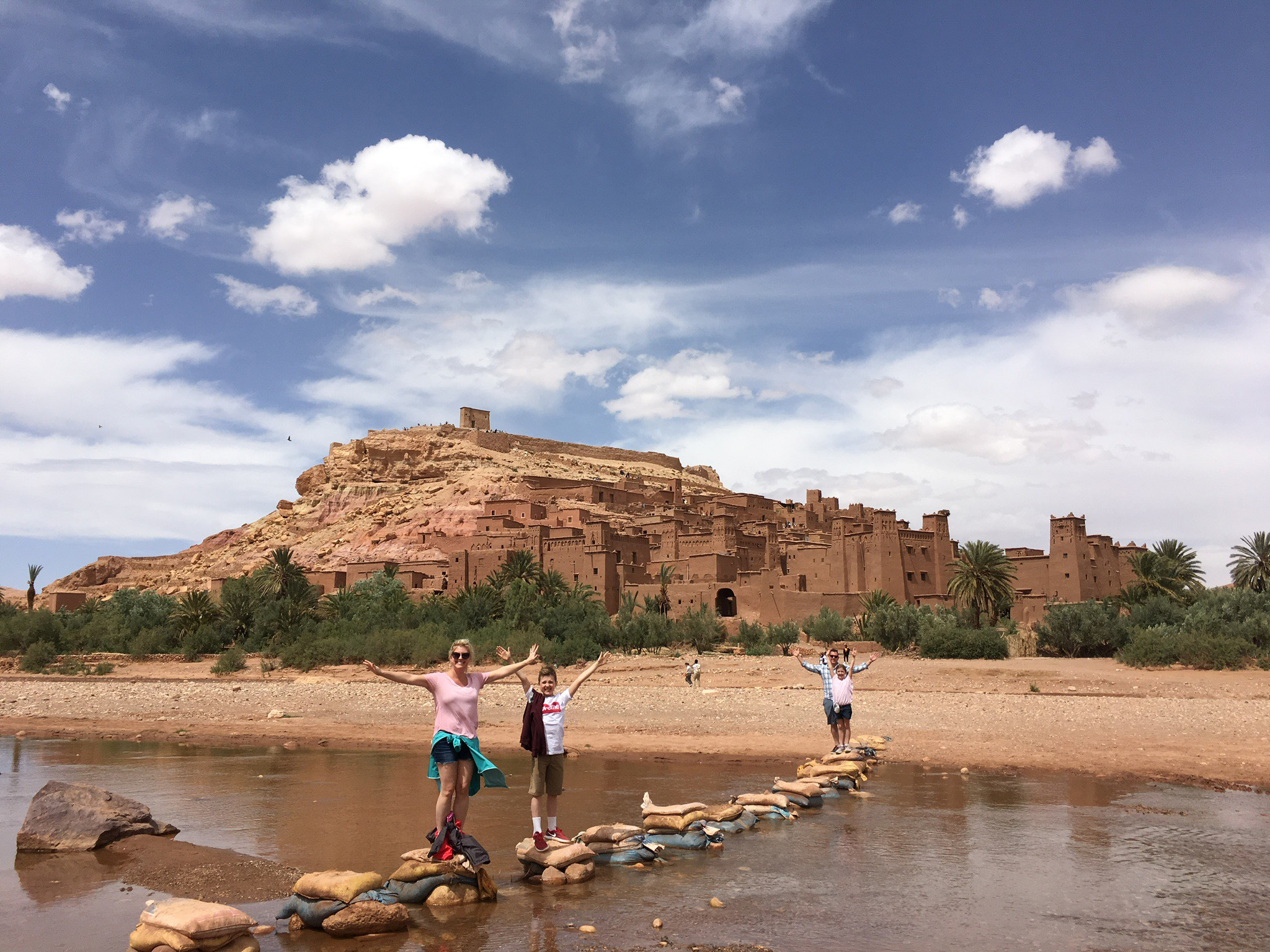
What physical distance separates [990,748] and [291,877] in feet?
37.0

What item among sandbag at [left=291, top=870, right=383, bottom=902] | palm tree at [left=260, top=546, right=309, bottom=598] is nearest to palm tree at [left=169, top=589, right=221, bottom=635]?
palm tree at [left=260, top=546, right=309, bottom=598]

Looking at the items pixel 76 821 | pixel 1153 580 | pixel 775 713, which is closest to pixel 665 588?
pixel 1153 580

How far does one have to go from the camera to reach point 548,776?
293 inches

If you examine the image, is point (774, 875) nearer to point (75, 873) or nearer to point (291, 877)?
point (291, 877)

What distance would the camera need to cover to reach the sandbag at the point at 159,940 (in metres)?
5.29

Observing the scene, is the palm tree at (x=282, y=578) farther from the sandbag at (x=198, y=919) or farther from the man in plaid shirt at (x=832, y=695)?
the sandbag at (x=198, y=919)

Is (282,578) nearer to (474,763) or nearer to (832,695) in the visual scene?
(832,695)

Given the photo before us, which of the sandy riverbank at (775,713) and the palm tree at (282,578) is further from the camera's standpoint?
the palm tree at (282,578)

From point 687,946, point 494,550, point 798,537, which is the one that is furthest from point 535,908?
point 798,537

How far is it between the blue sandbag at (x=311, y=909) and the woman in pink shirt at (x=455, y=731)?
3.12 ft

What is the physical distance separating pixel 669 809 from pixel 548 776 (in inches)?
62.7

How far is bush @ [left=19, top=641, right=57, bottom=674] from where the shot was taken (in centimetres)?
3541

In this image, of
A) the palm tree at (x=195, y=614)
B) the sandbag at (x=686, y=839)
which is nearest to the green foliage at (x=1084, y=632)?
the sandbag at (x=686, y=839)

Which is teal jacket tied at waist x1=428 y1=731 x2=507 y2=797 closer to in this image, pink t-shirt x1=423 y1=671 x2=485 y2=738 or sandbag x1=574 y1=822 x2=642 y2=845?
pink t-shirt x1=423 y1=671 x2=485 y2=738
